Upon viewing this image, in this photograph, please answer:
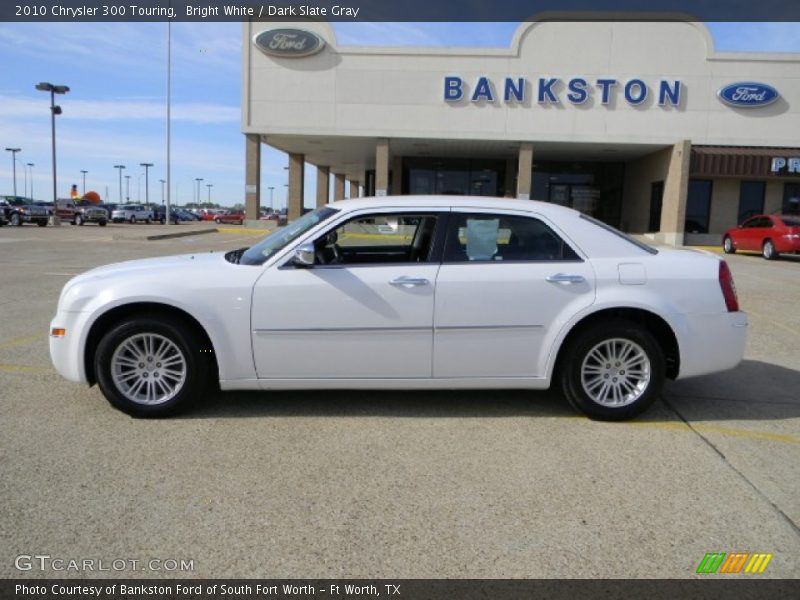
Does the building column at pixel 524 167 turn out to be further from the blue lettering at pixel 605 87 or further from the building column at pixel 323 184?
the building column at pixel 323 184

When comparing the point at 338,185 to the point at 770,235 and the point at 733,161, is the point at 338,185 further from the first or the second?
the point at 770,235

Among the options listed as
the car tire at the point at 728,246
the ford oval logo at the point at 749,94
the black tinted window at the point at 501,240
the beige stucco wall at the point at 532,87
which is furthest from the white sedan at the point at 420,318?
the ford oval logo at the point at 749,94

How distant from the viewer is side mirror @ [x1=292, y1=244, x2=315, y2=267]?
4.49m

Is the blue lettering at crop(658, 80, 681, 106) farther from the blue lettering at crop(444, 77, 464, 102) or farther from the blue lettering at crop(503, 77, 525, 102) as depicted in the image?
the blue lettering at crop(444, 77, 464, 102)

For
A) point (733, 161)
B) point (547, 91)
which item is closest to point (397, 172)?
point (547, 91)

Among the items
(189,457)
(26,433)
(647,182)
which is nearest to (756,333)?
(189,457)

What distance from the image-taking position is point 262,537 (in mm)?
3064

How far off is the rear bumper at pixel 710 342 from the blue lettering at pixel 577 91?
2614cm

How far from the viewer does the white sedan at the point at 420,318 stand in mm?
4555

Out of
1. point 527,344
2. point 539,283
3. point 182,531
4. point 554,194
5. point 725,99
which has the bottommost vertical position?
point 182,531

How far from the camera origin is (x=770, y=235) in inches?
859

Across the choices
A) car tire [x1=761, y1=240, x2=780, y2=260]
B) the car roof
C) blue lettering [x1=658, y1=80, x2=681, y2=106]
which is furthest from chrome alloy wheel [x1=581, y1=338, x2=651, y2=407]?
blue lettering [x1=658, y1=80, x2=681, y2=106]

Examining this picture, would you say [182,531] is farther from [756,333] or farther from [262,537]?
[756,333]

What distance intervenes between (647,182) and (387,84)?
14120mm
